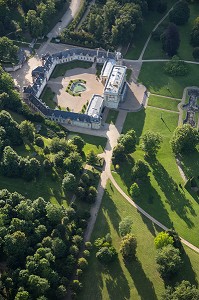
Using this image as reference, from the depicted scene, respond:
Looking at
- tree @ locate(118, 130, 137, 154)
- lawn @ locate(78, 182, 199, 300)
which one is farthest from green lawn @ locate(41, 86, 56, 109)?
lawn @ locate(78, 182, 199, 300)

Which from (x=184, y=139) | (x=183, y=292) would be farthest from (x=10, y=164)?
(x=183, y=292)

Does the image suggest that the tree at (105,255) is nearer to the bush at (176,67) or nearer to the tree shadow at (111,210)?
the tree shadow at (111,210)

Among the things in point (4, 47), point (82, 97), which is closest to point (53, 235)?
point (82, 97)

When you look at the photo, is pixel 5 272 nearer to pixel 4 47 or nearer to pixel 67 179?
pixel 67 179

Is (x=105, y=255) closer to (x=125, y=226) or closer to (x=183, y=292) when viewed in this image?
(x=125, y=226)

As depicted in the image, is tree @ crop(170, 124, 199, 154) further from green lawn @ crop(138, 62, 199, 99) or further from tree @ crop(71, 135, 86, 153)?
tree @ crop(71, 135, 86, 153)

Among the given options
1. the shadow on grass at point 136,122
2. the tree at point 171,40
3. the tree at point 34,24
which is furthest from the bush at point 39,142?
the tree at point 171,40
